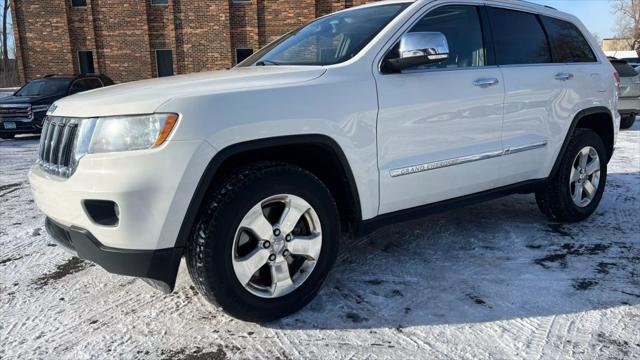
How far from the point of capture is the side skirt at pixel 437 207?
3095 millimetres

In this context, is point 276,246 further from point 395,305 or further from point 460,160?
point 460,160

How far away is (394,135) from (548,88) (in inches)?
68.5

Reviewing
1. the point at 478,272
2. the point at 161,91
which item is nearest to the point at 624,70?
the point at 478,272

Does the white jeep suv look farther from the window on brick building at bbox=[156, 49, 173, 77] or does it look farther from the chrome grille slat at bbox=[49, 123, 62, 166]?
the window on brick building at bbox=[156, 49, 173, 77]

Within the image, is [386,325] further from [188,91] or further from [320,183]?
[188,91]

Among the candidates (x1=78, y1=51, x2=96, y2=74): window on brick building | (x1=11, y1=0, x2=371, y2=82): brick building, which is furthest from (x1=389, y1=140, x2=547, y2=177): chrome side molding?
(x1=78, y1=51, x2=96, y2=74): window on brick building

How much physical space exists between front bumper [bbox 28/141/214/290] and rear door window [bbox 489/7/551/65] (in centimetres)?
256

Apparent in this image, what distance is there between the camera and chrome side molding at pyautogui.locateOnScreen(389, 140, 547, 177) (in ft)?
10.2

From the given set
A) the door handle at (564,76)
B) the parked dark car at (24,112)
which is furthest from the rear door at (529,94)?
the parked dark car at (24,112)

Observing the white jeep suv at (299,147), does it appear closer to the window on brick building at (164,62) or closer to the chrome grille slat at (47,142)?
the chrome grille slat at (47,142)

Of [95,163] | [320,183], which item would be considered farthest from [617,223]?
[95,163]

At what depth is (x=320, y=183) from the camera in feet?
9.28

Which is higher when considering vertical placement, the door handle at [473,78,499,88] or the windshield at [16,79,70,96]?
the door handle at [473,78,499,88]

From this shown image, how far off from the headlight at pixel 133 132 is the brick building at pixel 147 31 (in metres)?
19.2
